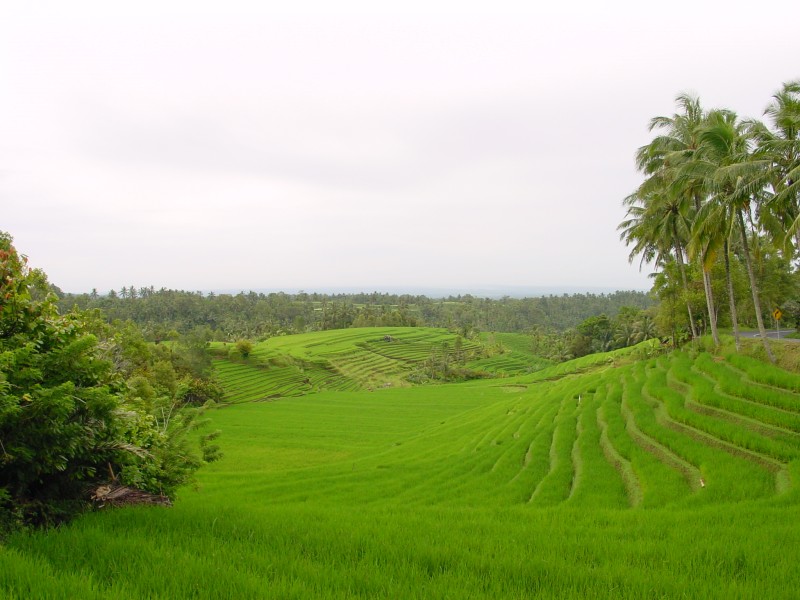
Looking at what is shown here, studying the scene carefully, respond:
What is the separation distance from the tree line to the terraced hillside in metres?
43.7

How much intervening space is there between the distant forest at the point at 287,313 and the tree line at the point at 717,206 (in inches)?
2129

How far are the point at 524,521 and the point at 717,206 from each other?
15.2m

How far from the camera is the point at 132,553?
12.4 feet

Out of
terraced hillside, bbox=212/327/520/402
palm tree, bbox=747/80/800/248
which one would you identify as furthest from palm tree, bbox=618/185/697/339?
terraced hillside, bbox=212/327/520/402

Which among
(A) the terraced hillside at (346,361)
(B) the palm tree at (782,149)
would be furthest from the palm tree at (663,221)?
(A) the terraced hillside at (346,361)

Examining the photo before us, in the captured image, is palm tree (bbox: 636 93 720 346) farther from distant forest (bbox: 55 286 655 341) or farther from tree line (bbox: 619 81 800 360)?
distant forest (bbox: 55 286 655 341)

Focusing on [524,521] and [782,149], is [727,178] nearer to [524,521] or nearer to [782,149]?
[782,149]

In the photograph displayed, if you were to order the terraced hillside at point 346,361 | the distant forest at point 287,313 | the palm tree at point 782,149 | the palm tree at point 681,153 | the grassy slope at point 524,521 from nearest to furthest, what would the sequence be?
the grassy slope at point 524,521, the palm tree at point 782,149, the palm tree at point 681,153, the terraced hillside at point 346,361, the distant forest at point 287,313

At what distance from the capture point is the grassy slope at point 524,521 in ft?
11.3

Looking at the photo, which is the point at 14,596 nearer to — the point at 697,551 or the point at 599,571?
the point at 599,571

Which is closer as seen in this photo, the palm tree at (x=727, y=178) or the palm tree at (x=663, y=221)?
the palm tree at (x=727, y=178)

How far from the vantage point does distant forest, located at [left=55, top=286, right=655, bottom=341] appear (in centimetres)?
9875

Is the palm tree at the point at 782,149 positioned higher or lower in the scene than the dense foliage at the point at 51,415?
higher

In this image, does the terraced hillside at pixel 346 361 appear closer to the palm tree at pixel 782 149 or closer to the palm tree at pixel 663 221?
the palm tree at pixel 663 221
